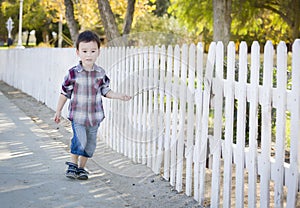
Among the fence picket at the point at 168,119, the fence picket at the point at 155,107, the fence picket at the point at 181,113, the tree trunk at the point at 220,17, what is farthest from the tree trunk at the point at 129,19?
the fence picket at the point at 181,113

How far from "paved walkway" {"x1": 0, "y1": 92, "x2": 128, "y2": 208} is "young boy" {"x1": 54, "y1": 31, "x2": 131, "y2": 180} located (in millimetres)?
331

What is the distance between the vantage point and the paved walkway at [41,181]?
5.33 m

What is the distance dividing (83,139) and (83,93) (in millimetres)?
530

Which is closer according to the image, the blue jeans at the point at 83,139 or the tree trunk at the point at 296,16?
the blue jeans at the point at 83,139

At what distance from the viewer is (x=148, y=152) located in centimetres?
705

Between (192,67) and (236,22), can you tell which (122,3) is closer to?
(236,22)

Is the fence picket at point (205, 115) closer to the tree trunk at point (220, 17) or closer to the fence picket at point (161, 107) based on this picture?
the fence picket at point (161, 107)

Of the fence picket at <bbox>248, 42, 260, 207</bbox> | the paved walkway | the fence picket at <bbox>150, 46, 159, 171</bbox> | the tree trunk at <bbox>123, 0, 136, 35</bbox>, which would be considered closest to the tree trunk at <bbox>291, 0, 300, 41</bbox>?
the tree trunk at <bbox>123, 0, 136, 35</bbox>

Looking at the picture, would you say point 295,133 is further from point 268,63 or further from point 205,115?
point 205,115

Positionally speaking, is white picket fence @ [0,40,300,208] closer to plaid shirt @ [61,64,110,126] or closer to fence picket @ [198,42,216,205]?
fence picket @ [198,42,216,205]

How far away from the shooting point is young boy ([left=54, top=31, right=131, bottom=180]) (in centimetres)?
610

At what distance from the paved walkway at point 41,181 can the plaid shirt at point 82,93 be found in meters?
0.73

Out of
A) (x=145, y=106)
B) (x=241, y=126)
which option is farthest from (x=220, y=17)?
(x=241, y=126)

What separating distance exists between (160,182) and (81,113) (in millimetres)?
1215
